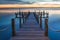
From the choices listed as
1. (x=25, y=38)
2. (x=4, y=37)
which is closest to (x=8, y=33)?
(x=4, y=37)

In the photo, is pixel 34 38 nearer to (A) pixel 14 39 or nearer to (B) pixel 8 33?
(A) pixel 14 39

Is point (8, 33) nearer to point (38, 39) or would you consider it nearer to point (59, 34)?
point (59, 34)

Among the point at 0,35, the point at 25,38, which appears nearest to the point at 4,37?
the point at 0,35

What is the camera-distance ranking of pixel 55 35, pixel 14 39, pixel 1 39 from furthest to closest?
pixel 55 35
pixel 1 39
pixel 14 39

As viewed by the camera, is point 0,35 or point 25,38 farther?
point 0,35

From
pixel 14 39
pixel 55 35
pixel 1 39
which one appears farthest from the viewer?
pixel 55 35

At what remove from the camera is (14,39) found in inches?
160

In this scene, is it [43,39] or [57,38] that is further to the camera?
[57,38]

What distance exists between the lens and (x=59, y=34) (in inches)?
255

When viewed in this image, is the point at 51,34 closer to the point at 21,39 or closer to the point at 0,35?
the point at 0,35

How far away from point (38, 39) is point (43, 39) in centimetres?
11

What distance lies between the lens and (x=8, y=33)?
6461 millimetres

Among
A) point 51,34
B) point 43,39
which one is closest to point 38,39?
point 43,39

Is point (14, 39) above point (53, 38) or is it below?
above
